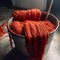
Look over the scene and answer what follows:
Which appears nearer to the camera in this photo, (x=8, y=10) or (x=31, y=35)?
(x=31, y=35)

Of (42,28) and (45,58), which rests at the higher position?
(42,28)

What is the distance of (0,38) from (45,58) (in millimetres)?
585

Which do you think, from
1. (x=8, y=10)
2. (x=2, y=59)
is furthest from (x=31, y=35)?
(x=8, y=10)

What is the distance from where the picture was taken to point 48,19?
4.59 ft

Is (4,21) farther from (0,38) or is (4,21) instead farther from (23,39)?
(23,39)

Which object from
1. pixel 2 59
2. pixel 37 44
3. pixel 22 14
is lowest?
pixel 2 59

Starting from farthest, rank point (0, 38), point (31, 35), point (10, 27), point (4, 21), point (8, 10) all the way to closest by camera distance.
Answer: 1. point (8, 10)
2. point (4, 21)
3. point (0, 38)
4. point (10, 27)
5. point (31, 35)

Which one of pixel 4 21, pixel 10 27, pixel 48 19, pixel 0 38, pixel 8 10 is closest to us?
pixel 10 27

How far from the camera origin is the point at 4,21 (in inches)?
76.7

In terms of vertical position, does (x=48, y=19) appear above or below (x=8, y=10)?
above

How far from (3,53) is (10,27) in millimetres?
310

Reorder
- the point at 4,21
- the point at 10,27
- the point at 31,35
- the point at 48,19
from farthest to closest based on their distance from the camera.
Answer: the point at 4,21 < the point at 48,19 < the point at 10,27 < the point at 31,35

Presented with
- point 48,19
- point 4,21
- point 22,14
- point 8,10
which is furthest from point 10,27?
point 8,10

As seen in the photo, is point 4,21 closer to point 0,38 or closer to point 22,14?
point 0,38
